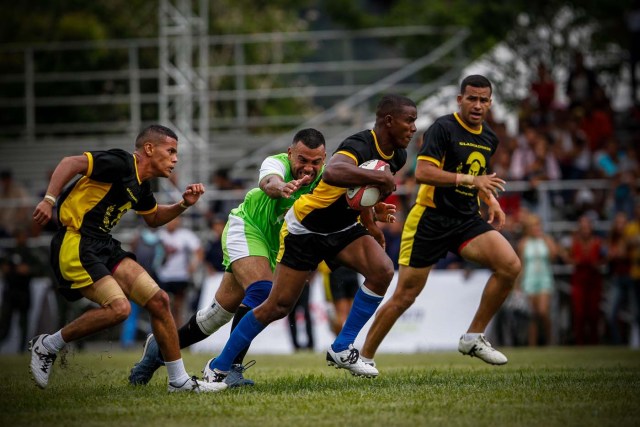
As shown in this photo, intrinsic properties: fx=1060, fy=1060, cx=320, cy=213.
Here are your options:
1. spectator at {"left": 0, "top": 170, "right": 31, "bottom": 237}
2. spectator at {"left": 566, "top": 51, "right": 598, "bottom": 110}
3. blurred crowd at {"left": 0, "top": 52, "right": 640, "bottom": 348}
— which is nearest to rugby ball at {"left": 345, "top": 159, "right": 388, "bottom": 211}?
blurred crowd at {"left": 0, "top": 52, "right": 640, "bottom": 348}

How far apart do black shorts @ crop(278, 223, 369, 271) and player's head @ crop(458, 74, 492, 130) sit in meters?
1.64

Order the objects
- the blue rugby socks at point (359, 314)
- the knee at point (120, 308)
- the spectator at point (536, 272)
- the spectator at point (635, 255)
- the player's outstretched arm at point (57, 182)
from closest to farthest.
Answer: the player's outstretched arm at point (57, 182) < the knee at point (120, 308) < the blue rugby socks at point (359, 314) < the spectator at point (635, 255) < the spectator at point (536, 272)

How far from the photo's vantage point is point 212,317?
906 cm

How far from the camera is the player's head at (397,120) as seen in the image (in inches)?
342

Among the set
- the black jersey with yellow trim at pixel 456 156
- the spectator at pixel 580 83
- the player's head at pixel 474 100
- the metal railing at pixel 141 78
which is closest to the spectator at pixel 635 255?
the spectator at pixel 580 83

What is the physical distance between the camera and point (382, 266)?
881 cm

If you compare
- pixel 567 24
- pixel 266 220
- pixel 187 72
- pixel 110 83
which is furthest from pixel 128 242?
pixel 266 220

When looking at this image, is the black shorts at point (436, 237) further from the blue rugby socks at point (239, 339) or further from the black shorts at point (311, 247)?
the blue rugby socks at point (239, 339)

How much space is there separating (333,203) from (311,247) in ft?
1.31

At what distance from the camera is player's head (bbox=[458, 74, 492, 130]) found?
962 cm

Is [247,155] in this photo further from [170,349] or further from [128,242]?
[170,349]

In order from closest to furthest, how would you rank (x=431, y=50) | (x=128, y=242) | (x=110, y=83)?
(x=128, y=242) < (x=431, y=50) < (x=110, y=83)

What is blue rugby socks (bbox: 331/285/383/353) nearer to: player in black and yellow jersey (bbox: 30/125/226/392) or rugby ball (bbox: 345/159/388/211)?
rugby ball (bbox: 345/159/388/211)

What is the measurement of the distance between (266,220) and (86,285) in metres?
1.78
